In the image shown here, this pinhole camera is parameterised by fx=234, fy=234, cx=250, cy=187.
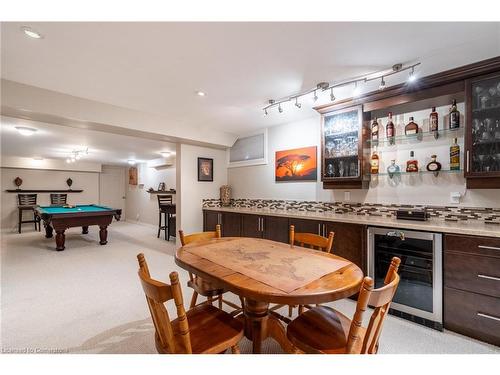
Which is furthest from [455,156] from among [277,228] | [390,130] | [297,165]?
[277,228]

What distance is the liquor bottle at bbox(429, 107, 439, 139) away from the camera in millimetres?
2570

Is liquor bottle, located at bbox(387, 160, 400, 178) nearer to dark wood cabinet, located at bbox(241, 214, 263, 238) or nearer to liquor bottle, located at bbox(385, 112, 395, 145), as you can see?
liquor bottle, located at bbox(385, 112, 395, 145)

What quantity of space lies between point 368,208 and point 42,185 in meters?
10.0

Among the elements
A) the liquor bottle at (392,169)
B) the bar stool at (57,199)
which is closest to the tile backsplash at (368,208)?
the liquor bottle at (392,169)

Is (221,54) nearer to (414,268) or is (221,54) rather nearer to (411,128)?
(411,128)

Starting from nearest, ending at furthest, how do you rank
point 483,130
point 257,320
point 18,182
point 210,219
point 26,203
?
1. point 257,320
2. point 483,130
3. point 210,219
4. point 26,203
5. point 18,182

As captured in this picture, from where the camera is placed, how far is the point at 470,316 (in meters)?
1.94

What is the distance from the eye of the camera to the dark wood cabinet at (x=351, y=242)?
8.43 ft

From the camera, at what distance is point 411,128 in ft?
9.00

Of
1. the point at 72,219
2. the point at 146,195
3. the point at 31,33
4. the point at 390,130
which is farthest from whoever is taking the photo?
the point at 146,195

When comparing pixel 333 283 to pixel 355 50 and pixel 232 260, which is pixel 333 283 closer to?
pixel 232 260

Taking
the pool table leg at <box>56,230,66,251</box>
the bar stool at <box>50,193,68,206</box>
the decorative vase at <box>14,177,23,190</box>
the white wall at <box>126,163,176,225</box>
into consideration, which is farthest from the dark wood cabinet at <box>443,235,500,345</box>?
the decorative vase at <box>14,177,23,190</box>

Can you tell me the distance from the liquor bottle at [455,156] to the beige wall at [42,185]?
10438mm

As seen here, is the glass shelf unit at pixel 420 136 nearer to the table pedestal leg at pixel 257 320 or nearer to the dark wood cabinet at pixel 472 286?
the dark wood cabinet at pixel 472 286
